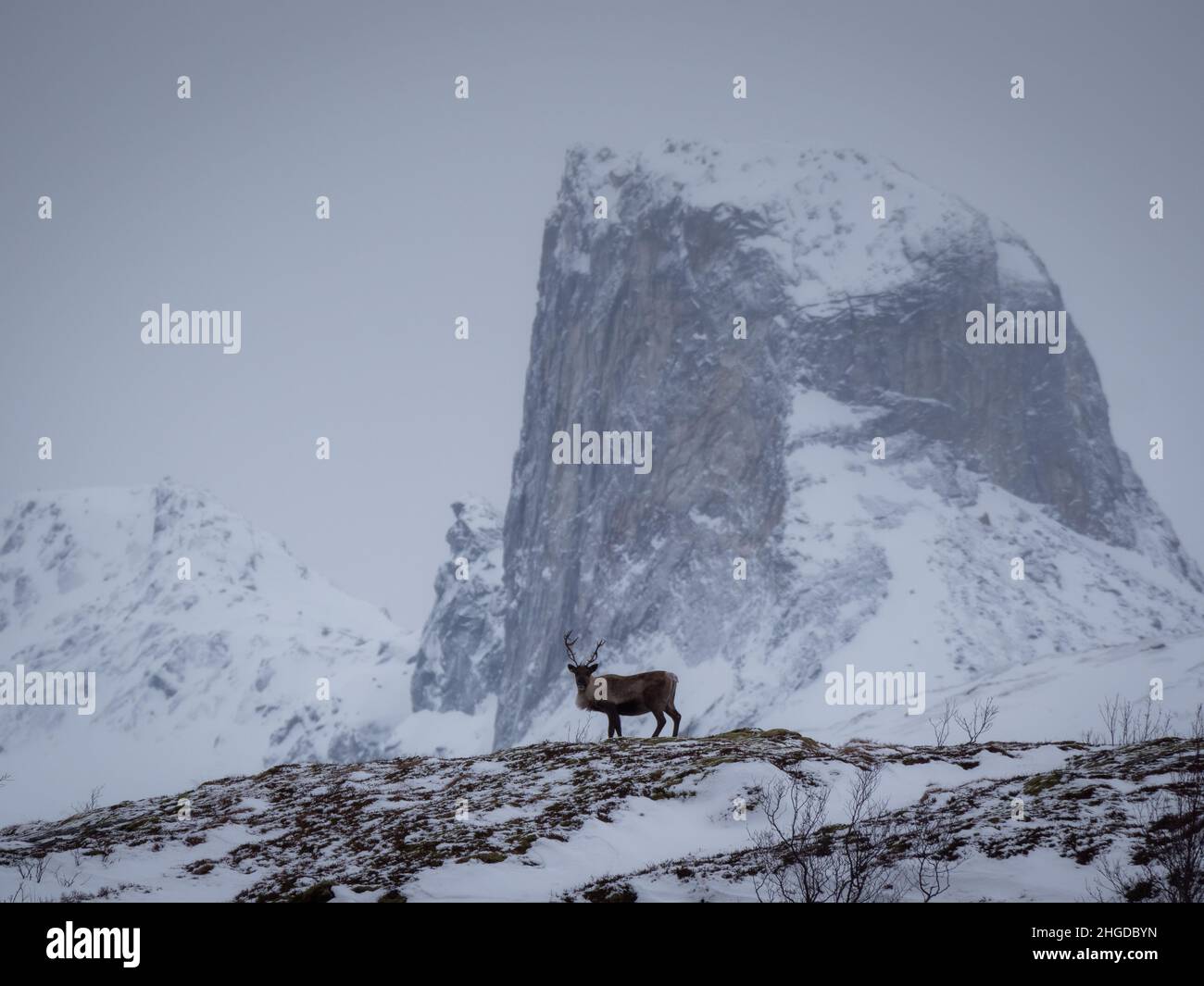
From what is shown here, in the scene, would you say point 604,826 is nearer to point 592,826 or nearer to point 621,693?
point 592,826

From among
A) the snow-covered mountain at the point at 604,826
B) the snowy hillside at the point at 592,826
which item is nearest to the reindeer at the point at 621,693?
the snowy hillside at the point at 592,826

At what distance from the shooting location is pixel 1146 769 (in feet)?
69.3

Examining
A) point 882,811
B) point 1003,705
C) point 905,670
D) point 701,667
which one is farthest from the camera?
point 701,667

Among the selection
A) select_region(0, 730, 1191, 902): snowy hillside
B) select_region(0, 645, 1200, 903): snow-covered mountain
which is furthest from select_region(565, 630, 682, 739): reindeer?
select_region(0, 645, 1200, 903): snow-covered mountain

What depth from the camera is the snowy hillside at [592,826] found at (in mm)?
17969

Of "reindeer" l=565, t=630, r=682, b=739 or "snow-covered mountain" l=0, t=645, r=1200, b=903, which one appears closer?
"snow-covered mountain" l=0, t=645, r=1200, b=903

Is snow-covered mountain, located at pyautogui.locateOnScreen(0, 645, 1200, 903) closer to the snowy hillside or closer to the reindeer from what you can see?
the snowy hillside

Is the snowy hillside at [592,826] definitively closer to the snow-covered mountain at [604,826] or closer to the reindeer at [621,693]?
the snow-covered mountain at [604,826]

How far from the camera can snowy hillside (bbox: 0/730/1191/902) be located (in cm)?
1797

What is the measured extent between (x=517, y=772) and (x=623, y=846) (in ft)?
21.6

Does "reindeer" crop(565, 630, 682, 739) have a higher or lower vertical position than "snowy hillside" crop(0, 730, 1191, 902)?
higher

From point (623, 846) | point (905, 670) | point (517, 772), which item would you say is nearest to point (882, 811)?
point (623, 846)

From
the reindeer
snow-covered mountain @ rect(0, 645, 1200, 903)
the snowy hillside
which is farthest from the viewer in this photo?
the reindeer
